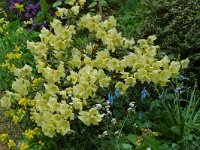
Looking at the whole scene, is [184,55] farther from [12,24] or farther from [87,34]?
[12,24]

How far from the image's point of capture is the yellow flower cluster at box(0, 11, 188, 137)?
13.6 feet

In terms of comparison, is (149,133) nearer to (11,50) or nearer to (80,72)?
(80,72)

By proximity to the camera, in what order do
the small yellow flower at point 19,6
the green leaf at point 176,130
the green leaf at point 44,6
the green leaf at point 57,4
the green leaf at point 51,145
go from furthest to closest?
the green leaf at point 57,4, the green leaf at point 44,6, the small yellow flower at point 19,6, the green leaf at point 51,145, the green leaf at point 176,130

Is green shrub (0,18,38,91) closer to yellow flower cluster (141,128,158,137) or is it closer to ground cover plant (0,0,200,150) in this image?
ground cover plant (0,0,200,150)

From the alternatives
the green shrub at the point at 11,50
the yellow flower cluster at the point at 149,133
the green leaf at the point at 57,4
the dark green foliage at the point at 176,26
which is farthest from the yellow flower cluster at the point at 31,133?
the green leaf at the point at 57,4

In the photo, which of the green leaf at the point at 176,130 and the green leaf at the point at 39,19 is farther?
the green leaf at the point at 39,19

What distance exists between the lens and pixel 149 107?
15.0ft

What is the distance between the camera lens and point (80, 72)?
4.34 m

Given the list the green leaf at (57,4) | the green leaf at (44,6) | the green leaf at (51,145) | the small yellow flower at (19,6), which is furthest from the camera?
the green leaf at (57,4)

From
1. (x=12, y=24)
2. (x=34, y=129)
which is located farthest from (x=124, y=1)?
(x=34, y=129)

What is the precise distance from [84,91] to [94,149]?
551mm

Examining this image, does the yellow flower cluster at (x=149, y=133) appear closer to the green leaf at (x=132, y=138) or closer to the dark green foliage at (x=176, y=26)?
the green leaf at (x=132, y=138)

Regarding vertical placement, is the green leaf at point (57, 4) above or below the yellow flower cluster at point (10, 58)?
above

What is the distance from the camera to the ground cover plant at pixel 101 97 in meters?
4.20
